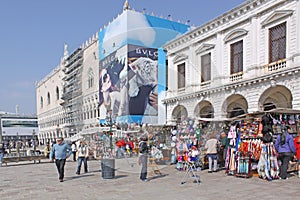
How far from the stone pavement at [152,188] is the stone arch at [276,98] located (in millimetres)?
8986

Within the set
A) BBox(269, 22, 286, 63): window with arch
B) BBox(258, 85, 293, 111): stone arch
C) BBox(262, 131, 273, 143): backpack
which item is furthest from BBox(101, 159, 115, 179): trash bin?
BBox(269, 22, 286, 63): window with arch

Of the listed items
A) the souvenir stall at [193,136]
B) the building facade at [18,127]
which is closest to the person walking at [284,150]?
the souvenir stall at [193,136]

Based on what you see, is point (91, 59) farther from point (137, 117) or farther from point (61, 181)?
point (61, 181)

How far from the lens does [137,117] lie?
1048 cm

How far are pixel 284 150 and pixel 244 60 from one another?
11010 millimetres

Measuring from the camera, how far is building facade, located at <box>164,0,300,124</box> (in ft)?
48.3

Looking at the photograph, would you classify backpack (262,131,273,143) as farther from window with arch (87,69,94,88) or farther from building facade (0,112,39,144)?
building facade (0,112,39,144)

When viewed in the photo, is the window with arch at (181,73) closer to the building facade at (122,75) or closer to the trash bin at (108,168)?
the building facade at (122,75)

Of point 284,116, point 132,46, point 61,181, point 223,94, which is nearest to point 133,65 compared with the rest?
point 132,46

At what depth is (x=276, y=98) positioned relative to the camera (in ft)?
60.2

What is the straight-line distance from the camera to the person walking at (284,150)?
29.8ft

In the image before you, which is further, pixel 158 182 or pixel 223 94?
pixel 223 94

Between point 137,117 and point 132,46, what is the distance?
259cm

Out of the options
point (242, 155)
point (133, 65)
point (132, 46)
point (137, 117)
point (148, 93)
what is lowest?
point (242, 155)
